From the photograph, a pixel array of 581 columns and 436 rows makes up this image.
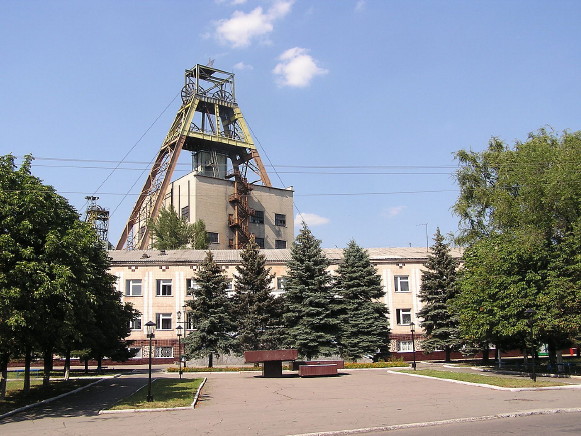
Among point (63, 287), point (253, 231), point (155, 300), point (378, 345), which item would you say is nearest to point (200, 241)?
point (253, 231)

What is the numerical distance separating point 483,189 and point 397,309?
48.7 feet

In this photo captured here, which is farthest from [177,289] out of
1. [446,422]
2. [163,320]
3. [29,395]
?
[446,422]

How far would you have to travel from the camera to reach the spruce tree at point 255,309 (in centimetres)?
3784

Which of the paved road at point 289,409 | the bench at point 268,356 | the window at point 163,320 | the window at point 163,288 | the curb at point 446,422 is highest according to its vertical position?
the window at point 163,288

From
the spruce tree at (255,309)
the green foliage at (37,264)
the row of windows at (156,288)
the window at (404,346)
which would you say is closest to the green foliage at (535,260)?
the spruce tree at (255,309)

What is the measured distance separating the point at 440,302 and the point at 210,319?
15762mm

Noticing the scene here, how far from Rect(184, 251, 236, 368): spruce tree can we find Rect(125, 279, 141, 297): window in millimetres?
10976

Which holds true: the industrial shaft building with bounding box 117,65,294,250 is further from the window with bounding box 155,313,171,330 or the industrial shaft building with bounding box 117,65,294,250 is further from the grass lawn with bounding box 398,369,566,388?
the grass lawn with bounding box 398,369,566,388

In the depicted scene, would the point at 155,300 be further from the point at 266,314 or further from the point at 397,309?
the point at 397,309

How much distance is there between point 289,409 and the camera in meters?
17.1

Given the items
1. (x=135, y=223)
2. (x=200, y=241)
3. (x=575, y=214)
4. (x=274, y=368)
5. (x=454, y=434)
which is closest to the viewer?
(x=454, y=434)

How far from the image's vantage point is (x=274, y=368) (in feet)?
97.9

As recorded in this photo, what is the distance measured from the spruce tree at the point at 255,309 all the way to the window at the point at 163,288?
1053 centimetres

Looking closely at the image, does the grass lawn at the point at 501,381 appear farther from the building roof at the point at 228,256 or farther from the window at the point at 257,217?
the window at the point at 257,217
